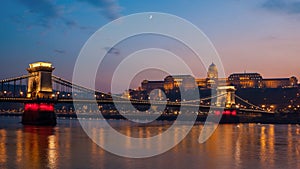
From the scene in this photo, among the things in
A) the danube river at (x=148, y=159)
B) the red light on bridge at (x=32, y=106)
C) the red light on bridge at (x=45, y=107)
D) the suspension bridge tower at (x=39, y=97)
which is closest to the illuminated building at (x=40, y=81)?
the suspension bridge tower at (x=39, y=97)

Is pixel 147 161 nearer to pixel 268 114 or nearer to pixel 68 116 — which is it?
pixel 268 114

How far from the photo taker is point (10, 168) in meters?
27.3

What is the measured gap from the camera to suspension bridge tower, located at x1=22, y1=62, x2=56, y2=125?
240 feet

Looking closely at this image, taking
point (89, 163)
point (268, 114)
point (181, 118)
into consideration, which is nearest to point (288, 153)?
point (89, 163)

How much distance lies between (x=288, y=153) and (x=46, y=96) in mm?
46763

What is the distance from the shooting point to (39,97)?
74000 mm

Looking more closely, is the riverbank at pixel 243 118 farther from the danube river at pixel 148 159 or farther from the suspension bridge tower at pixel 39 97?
the danube river at pixel 148 159

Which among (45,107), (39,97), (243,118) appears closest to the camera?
(45,107)

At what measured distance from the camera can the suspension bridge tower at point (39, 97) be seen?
73.1 meters

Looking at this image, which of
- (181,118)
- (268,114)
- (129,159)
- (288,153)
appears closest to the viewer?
(129,159)

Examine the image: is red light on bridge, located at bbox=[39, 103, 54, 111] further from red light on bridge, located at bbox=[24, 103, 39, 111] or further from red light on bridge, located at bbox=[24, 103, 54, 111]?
red light on bridge, located at bbox=[24, 103, 39, 111]

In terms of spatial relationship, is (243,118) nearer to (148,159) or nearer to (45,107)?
(45,107)

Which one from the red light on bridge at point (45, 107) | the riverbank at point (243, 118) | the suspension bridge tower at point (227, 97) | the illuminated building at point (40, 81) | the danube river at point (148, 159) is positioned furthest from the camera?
the suspension bridge tower at point (227, 97)

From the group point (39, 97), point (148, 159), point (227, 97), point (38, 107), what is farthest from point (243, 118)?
point (148, 159)
